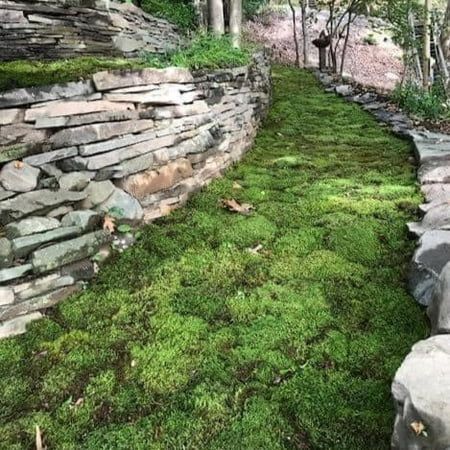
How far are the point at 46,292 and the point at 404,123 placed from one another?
6117 millimetres

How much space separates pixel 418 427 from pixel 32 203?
100 inches

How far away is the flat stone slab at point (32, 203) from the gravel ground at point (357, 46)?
14535mm

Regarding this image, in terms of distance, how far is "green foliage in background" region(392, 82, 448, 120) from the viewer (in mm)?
7723

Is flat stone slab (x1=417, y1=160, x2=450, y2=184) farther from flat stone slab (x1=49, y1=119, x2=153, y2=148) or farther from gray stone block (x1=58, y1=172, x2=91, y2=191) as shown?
gray stone block (x1=58, y1=172, x2=91, y2=191)

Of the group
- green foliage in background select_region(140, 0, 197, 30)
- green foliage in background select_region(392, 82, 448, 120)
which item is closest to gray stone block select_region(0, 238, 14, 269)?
green foliage in background select_region(392, 82, 448, 120)

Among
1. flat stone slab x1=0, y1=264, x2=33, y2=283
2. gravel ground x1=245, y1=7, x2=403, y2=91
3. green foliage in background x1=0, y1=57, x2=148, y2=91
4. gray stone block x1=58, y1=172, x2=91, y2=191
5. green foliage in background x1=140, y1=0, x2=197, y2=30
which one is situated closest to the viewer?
flat stone slab x1=0, y1=264, x2=33, y2=283

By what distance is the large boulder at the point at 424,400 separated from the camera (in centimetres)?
160

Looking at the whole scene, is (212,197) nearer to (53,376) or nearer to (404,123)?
(53,376)

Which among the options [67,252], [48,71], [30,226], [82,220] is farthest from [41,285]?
[48,71]

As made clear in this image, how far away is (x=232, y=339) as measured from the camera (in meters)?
2.69

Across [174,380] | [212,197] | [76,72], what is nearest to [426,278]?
[174,380]

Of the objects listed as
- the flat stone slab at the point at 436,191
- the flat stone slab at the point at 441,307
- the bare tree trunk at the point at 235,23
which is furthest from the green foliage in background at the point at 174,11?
the flat stone slab at the point at 441,307

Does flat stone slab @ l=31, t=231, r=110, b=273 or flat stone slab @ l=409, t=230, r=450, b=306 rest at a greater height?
flat stone slab @ l=31, t=231, r=110, b=273

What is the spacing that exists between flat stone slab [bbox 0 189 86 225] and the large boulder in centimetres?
237
